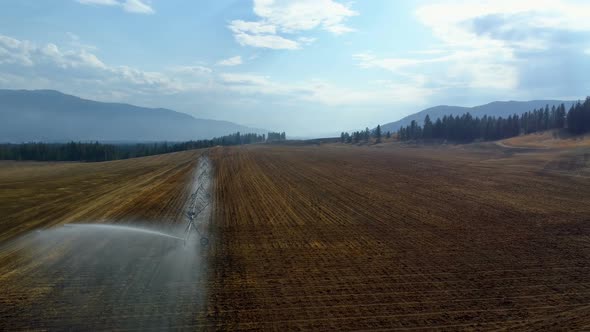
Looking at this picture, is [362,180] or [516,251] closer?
[516,251]

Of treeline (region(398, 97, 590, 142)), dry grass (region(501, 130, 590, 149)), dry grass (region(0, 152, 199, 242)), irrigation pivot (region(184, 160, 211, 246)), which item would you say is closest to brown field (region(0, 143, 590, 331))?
dry grass (region(0, 152, 199, 242))

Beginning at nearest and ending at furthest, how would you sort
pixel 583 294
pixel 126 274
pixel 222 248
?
pixel 583 294, pixel 126 274, pixel 222 248

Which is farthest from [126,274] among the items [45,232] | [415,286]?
[415,286]

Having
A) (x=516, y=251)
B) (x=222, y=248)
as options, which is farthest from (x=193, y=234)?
(x=516, y=251)

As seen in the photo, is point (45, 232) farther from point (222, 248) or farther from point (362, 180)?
point (362, 180)

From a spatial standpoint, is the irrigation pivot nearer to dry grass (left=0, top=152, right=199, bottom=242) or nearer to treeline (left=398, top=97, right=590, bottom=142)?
dry grass (left=0, top=152, right=199, bottom=242)

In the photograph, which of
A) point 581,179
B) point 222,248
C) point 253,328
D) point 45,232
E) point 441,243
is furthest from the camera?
point 581,179
